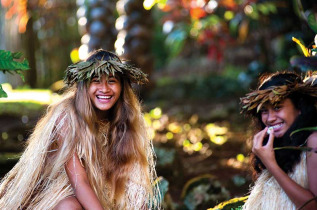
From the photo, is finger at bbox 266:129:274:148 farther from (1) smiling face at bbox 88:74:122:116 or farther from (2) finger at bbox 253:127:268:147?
(1) smiling face at bbox 88:74:122:116

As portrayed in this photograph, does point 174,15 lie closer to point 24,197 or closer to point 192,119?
point 192,119

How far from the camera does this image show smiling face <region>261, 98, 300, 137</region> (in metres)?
2.35

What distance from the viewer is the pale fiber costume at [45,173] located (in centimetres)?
265

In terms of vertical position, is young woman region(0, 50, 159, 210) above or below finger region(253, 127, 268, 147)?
above

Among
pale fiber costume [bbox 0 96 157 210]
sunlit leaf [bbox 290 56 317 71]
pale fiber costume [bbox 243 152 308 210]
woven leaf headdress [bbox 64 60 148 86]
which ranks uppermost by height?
woven leaf headdress [bbox 64 60 148 86]

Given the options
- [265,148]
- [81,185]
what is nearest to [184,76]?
[81,185]

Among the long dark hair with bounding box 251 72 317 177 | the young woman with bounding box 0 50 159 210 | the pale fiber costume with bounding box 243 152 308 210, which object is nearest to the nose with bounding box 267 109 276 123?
the long dark hair with bounding box 251 72 317 177

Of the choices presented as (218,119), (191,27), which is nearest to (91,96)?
(191,27)

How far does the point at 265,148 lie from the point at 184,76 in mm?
10090

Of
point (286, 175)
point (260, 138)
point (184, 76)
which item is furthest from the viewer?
point (184, 76)

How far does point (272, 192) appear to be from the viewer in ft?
7.97

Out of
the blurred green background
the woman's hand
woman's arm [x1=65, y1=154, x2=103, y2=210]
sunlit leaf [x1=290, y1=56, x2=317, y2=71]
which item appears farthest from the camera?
the blurred green background

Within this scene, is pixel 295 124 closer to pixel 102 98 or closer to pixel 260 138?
pixel 260 138

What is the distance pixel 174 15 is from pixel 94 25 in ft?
4.80
